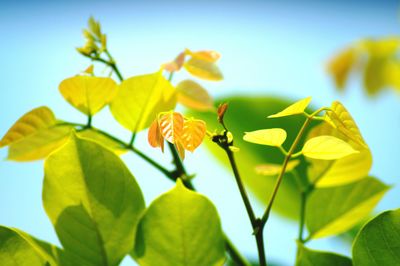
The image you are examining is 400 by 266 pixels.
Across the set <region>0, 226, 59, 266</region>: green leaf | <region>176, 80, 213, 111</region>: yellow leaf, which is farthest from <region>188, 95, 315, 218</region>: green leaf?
<region>0, 226, 59, 266</region>: green leaf

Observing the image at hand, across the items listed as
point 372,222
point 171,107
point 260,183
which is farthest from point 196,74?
point 260,183

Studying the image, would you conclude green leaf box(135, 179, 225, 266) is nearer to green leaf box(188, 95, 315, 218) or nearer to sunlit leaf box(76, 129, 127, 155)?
sunlit leaf box(76, 129, 127, 155)

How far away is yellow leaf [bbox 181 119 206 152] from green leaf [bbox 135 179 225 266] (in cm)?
6

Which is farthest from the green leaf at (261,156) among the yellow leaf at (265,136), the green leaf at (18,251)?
the green leaf at (18,251)

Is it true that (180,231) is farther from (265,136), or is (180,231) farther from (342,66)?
(342,66)

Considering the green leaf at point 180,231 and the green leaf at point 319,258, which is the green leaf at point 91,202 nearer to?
the green leaf at point 180,231

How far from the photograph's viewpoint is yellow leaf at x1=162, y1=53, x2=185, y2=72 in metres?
0.65

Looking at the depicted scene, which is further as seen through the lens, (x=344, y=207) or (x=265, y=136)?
(x=344, y=207)

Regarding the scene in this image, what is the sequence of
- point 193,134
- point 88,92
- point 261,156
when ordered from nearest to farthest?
point 193,134 → point 88,92 → point 261,156

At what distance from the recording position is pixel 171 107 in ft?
2.03

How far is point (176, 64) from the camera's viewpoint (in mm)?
662

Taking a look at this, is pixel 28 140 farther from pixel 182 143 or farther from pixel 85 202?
pixel 182 143

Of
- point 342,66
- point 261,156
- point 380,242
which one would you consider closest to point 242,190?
point 380,242

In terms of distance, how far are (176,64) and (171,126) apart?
21 centimetres
